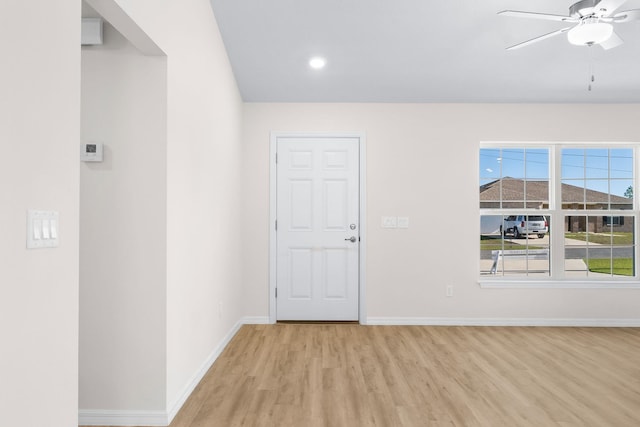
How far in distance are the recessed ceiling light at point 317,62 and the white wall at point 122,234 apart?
1964 millimetres

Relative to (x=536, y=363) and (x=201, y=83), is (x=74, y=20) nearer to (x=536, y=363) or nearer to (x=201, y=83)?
(x=201, y=83)

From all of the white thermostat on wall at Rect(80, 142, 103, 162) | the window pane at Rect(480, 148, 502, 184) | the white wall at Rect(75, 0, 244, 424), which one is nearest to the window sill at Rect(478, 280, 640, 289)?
the window pane at Rect(480, 148, 502, 184)

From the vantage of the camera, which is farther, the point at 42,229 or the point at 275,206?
the point at 275,206

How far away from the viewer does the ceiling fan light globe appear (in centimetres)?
243

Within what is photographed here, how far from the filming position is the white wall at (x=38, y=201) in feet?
3.86

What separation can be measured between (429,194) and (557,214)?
1.53m

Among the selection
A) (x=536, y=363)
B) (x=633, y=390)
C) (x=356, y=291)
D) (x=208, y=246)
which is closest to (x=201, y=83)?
(x=208, y=246)

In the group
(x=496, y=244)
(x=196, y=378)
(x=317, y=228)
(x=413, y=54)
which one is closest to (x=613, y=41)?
(x=413, y=54)

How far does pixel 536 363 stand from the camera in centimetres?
334

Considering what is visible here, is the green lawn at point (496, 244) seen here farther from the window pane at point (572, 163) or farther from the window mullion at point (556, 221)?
the window pane at point (572, 163)

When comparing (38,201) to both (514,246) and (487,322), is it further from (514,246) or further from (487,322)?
(514,246)

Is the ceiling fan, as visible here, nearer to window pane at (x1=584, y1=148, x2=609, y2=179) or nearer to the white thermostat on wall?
the white thermostat on wall

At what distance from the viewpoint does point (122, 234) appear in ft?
7.59

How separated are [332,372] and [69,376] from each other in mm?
2019
